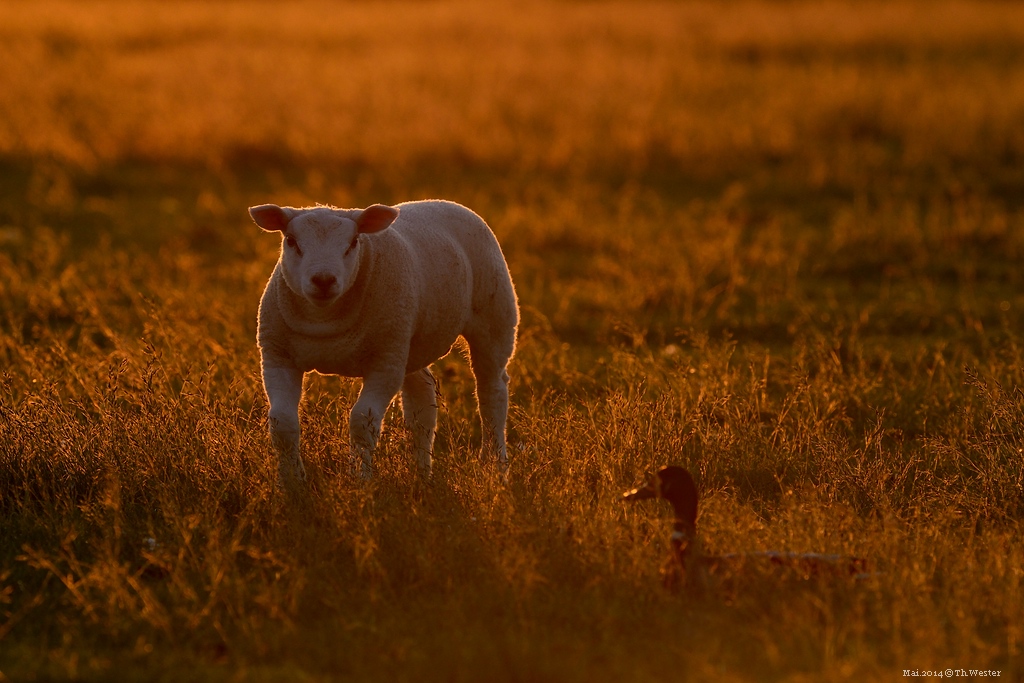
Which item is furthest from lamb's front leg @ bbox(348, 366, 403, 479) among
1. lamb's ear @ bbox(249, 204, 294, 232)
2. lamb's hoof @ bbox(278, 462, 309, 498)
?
lamb's ear @ bbox(249, 204, 294, 232)

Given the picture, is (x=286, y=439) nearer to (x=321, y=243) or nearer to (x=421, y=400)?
(x=321, y=243)

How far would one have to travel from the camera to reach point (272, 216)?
18.1ft

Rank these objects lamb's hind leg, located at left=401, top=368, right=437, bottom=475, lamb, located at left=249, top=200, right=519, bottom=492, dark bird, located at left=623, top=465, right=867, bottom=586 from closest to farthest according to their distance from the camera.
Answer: dark bird, located at left=623, top=465, right=867, bottom=586, lamb, located at left=249, top=200, right=519, bottom=492, lamb's hind leg, located at left=401, top=368, right=437, bottom=475

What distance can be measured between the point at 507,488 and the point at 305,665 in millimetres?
1335

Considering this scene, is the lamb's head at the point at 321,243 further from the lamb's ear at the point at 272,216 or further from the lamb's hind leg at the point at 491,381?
the lamb's hind leg at the point at 491,381

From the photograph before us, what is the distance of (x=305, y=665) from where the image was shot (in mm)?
4395

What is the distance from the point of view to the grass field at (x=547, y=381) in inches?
182

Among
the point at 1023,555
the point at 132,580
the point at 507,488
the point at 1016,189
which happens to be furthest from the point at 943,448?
the point at 1016,189

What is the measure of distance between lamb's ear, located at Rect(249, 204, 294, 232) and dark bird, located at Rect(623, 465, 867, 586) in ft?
5.83

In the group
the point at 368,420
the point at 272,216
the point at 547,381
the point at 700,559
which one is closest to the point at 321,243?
the point at 272,216

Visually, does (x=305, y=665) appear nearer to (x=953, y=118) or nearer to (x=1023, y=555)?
(x=1023, y=555)

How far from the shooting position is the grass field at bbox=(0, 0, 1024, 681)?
461 cm

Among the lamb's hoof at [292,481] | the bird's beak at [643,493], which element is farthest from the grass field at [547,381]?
the bird's beak at [643,493]

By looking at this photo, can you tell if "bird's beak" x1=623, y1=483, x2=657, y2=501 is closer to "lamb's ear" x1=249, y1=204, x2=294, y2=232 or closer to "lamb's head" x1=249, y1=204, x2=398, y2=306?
"lamb's head" x1=249, y1=204, x2=398, y2=306
